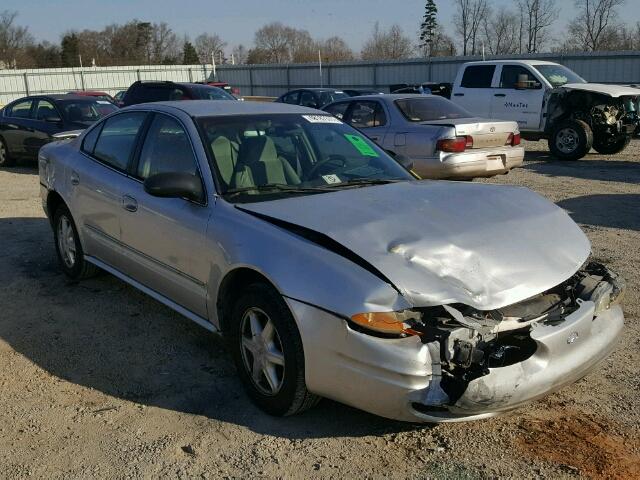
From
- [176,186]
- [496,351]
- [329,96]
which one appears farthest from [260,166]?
[329,96]

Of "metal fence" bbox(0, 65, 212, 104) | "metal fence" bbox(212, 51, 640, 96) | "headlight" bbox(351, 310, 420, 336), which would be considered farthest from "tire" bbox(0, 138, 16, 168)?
"metal fence" bbox(0, 65, 212, 104)

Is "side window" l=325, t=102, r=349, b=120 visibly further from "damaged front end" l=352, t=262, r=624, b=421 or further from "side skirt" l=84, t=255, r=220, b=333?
"damaged front end" l=352, t=262, r=624, b=421

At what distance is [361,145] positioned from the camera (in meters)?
4.76

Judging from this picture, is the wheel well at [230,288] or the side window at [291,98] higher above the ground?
the side window at [291,98]

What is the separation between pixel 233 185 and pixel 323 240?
3.11 ft

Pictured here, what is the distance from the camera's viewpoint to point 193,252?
3885 mm

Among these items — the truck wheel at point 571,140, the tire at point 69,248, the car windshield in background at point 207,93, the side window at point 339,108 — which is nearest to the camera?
the tire at point 69,248

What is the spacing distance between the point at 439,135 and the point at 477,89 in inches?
234

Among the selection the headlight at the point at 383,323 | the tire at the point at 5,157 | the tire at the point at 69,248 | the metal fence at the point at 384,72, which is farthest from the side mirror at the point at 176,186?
the metal fence at the point at 384,72

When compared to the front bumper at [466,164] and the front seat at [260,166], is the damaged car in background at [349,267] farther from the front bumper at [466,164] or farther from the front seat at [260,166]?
the front bumper at [466,164]

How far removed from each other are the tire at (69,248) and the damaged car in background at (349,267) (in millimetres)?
991

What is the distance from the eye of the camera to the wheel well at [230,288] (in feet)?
11.6

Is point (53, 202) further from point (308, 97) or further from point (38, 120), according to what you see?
point (308, 97)

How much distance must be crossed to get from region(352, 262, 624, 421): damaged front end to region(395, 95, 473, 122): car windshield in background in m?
7.21
